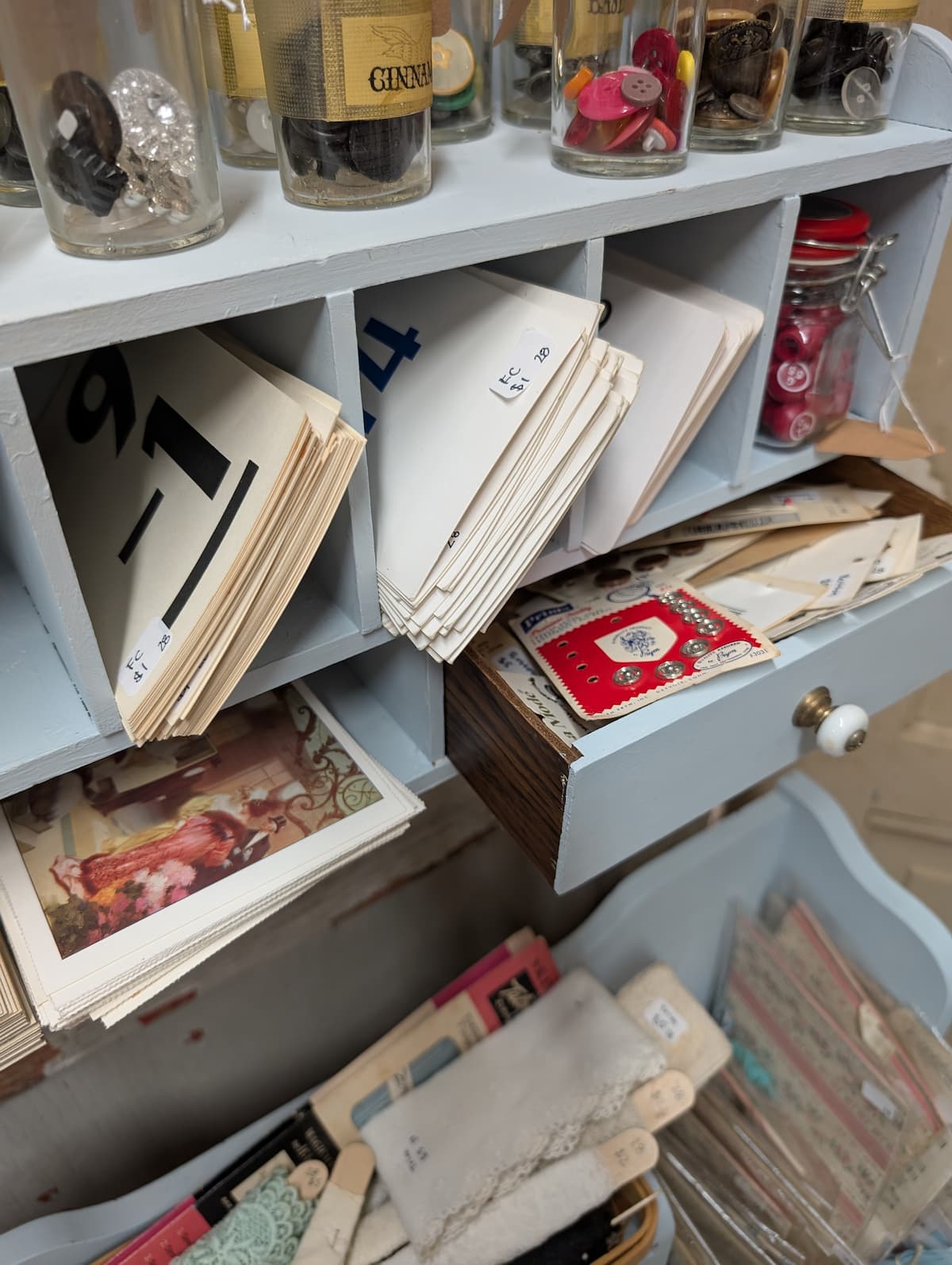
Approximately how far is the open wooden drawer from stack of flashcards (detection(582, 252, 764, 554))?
13 centimetres

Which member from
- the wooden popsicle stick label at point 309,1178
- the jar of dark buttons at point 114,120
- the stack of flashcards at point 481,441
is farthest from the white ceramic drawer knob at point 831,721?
the wooden popsicle stick label at point 309,1178

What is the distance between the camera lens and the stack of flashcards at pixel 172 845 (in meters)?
0.53

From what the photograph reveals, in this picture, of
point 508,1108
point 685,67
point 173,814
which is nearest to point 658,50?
point 685,67

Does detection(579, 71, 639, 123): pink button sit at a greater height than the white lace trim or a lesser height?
greater

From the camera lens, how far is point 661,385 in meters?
0.60

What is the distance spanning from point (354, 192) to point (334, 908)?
0.73m

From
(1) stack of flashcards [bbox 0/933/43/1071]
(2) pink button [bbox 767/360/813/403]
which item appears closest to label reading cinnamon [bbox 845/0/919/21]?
(2) pink button [bbox 767/360/813/403]

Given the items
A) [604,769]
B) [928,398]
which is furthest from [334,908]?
[928,398]

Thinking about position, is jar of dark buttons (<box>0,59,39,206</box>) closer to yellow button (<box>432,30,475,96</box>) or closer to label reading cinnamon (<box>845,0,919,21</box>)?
yellow button (<box>432,30,475,96</box>)

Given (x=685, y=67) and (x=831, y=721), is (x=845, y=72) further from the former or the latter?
(x=831, y=721)

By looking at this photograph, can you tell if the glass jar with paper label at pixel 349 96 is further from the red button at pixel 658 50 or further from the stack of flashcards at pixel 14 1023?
the stack of flashcards at pixel 14 1023

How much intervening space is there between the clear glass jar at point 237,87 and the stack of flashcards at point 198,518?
12cm

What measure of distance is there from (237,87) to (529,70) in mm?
221

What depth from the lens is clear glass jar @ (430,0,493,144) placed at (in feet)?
1.88
